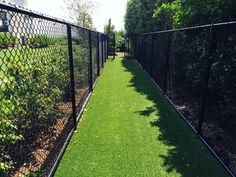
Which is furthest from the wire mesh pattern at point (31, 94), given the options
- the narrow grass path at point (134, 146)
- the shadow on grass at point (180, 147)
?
the shadow on grass at point (180, 147)

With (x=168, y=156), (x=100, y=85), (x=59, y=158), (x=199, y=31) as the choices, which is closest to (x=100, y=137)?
(x=59, y=158)

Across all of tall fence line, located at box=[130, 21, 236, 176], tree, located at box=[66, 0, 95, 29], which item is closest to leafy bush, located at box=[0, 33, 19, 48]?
tall fence line, located at box=[130, 21, 236, 176]

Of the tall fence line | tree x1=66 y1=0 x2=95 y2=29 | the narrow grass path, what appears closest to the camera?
the narrow grass path

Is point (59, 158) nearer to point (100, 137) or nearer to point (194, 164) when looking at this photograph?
point (100, 137)

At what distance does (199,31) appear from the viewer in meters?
4.95

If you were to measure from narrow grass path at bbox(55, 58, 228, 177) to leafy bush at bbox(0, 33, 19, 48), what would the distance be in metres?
1.88

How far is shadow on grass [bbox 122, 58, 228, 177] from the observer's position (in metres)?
3.25

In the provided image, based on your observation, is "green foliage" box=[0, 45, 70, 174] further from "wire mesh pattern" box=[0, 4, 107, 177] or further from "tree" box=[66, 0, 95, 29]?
"tree" box=[66, 0, 95, 29]

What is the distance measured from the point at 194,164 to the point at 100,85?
5478mm

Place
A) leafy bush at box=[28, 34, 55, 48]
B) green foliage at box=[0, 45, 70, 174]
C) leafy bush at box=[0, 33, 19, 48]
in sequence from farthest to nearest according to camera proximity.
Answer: leafy bush at box=[28, 34, 55, 48]
green foliage at box=[0, 45, 70, 174]
leafy bush at box=[0, 33, 19, 48]

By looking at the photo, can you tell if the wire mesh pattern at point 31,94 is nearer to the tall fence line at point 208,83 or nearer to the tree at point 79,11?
the tall fence line at point 208,83

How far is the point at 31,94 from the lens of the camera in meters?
2.97

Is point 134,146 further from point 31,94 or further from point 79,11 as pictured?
point 79,11

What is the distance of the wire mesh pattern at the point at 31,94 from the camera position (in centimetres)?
197
